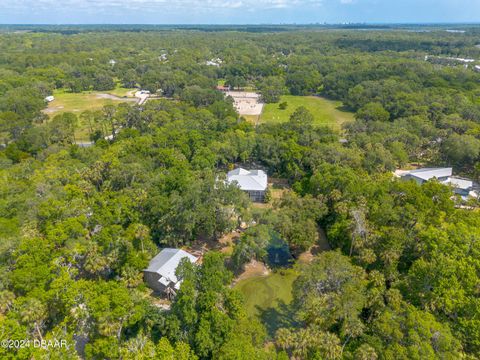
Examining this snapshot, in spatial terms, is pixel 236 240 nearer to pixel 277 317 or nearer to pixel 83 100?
pixel 277 317

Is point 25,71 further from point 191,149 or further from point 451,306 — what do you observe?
point 451,306

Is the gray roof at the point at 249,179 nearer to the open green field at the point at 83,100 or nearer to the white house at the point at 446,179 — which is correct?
the white house at the point at 446,179

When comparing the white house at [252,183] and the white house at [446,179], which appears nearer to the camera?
the white house at [252,183]

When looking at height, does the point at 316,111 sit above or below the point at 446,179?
below

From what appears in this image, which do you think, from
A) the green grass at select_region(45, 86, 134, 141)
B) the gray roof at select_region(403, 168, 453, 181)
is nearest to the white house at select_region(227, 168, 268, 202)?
the gray roof at select_region(403, 168, 453, 181)

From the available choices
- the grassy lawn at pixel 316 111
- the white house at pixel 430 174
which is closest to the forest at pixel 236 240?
the white house at pixel 430 174

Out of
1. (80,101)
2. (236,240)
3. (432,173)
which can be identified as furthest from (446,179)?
(80,101)
